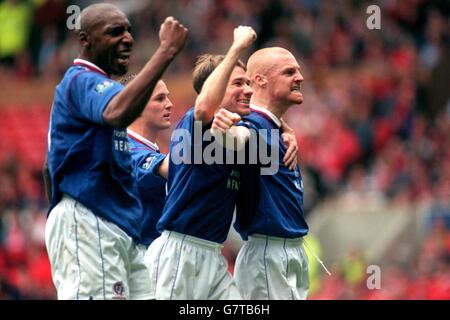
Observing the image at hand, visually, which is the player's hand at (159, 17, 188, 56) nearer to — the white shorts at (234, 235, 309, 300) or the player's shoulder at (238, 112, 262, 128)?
the player's shoulder at (238, 112, 262, 128)

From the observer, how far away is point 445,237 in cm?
1648

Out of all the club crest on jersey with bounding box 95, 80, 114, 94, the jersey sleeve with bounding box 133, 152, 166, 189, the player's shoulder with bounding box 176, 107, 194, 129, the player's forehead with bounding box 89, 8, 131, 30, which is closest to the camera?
the club crest on jersey with bounding box 95, 80, 114, 94

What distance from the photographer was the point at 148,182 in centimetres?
970

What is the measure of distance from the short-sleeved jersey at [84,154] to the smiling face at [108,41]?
75 mm

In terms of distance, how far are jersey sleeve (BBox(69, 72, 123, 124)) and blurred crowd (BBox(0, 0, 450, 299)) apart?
324 inches

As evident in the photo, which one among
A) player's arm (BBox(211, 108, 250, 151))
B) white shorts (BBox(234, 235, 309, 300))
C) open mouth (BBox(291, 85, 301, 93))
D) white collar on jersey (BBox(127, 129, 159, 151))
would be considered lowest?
white shorts (BBox(234, 235, 309, 300))

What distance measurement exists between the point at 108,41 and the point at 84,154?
662 mm

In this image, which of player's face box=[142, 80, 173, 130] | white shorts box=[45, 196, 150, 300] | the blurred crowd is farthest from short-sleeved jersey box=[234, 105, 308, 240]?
the blurred crowd

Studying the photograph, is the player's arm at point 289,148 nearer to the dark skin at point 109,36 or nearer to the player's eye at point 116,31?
the dark skin at point 109,36

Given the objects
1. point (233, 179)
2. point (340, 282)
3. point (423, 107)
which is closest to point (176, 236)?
point (233, 179)

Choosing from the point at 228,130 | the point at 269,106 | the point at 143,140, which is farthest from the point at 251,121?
the point at 143,140

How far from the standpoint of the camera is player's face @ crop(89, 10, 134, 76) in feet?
27.0

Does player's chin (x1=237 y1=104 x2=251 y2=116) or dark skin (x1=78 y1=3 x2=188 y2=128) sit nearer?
dark skin (x1=78 y1=3 x2=188 y2=128)

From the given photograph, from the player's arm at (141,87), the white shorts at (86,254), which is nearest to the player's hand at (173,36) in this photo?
the player's arm at (141,87)
